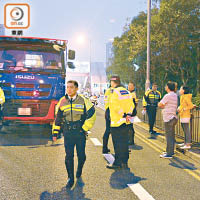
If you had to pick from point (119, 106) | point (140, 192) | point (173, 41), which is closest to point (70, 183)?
point (140, 192)

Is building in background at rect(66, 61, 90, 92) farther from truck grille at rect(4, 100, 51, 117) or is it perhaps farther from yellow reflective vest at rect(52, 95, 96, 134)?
yellow reflective vest at rect(52, 95, 96, 134)

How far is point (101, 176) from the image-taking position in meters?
5.74

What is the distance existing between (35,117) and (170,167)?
4635 millimetres

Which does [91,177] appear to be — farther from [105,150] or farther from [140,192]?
[105,150]

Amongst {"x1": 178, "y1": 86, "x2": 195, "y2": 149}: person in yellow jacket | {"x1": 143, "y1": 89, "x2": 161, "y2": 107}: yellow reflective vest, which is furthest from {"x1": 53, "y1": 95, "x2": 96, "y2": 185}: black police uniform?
{"x1": 143, "y1": 89, "x2": 161, "y2": 107}: yellow reflective vest

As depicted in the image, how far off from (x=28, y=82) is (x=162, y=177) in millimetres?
5265

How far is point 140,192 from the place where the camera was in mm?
4867

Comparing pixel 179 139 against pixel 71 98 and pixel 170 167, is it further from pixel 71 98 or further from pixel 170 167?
pixel 71 98

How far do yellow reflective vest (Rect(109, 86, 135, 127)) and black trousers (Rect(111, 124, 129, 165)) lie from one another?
0.13 m

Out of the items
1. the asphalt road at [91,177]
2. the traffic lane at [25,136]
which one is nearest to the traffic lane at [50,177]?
the asphalt road at [91,177]

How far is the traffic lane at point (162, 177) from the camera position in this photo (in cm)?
487

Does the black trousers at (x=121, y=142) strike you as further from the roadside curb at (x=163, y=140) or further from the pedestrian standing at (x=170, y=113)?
the roadside curb at (x=163, y=140)

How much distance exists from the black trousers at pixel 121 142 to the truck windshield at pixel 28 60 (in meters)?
4.24

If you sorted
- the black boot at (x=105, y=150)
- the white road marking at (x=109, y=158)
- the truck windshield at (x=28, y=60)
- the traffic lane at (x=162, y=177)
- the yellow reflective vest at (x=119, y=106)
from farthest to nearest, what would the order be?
the truck windshield at (x=28, y=60) < the black boot at (x=105, y=150) < the white road marking at (x=109, y=158) < the yellow reflective vest at (x=119, y=106) < the traffic lane at (x=162, y=177)
